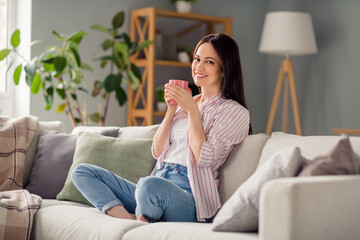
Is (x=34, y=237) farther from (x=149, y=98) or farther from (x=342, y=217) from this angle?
(x=149, y=98)

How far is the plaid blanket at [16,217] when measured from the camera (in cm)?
269

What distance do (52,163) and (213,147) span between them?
3.65 feet

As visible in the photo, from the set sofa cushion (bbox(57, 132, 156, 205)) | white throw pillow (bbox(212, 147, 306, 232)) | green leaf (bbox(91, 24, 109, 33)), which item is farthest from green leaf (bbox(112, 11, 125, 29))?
white throw pillow (bbox(212, 147, 306, 232))

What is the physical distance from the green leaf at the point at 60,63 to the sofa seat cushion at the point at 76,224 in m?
1.64

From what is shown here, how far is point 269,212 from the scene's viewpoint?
1700 mm

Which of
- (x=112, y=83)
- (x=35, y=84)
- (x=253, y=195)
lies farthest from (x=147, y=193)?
(x=112, y=83)

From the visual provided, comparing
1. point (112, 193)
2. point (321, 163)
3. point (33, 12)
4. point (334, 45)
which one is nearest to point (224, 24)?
point (334, 45)

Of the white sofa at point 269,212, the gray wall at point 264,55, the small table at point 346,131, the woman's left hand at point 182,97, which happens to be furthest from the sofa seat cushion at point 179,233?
the gray wall at point 264,55

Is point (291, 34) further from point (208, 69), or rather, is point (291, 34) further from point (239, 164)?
point (239, 164)

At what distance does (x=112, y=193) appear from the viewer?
8.55ft

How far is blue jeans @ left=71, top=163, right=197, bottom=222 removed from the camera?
7.75 ft

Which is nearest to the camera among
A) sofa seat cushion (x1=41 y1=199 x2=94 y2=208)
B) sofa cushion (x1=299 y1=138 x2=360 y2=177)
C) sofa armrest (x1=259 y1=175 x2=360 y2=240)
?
sofa armrest (x1=259 y1=175 x2=360 y2=240)

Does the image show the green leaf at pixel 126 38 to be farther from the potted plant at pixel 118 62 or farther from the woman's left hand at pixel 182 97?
the woman's left hand at pixel 182 97

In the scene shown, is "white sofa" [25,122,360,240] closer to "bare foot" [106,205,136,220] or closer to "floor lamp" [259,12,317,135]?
"bare foot" [106,205,136,220]
